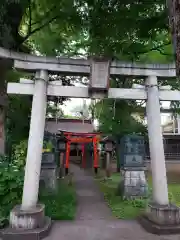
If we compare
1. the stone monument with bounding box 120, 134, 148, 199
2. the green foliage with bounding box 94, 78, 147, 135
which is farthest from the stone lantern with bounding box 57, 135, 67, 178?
the stone monument with bounding box 120, 134, 148, 199

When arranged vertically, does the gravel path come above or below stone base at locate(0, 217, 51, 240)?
below

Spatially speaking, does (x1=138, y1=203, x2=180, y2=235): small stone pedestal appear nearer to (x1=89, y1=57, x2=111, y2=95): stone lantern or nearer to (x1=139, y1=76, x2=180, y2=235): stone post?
(x1=139, y1=76, x2=180, y2=235): stone post

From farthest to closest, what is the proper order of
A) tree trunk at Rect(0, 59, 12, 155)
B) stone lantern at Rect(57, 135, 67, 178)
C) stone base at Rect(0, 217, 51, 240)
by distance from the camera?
stone lantern at Rect(57, 135, 67, 178)
tree trunk at Rect(0, 59, 12, 155)
stone base at Rect(0, 217, 51, 240)

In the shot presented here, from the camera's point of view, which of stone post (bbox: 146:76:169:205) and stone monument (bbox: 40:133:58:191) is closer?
stone post (bbox: 146:76:169:205)

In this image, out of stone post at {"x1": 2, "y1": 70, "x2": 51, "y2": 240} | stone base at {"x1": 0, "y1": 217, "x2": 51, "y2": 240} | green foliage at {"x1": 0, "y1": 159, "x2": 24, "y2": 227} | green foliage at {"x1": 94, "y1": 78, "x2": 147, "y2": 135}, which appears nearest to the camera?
stone base at {"x1": 0, "y1": 217, "x2": 51, "y2": 240}

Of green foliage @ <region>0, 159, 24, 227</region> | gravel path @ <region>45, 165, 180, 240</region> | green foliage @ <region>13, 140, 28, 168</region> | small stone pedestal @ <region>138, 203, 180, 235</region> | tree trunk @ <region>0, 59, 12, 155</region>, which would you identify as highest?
tree trunk @ <region>0, 59, 12, 155</region>

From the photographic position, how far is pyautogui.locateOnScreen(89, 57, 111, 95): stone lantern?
5270 mm

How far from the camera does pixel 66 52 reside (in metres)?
9.17

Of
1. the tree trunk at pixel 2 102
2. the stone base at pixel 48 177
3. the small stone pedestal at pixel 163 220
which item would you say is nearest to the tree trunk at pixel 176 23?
the small stone pedestal at pixel 163 220

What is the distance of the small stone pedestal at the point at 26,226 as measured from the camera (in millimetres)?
4285

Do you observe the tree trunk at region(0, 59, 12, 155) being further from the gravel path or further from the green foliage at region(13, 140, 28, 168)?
the gravel path

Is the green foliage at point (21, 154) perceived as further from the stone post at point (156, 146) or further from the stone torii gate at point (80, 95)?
the stone post at point (156, 146)

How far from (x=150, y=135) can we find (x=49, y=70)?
9.94 feet

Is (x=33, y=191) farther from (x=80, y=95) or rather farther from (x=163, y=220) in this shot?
(x=163, y=220)
